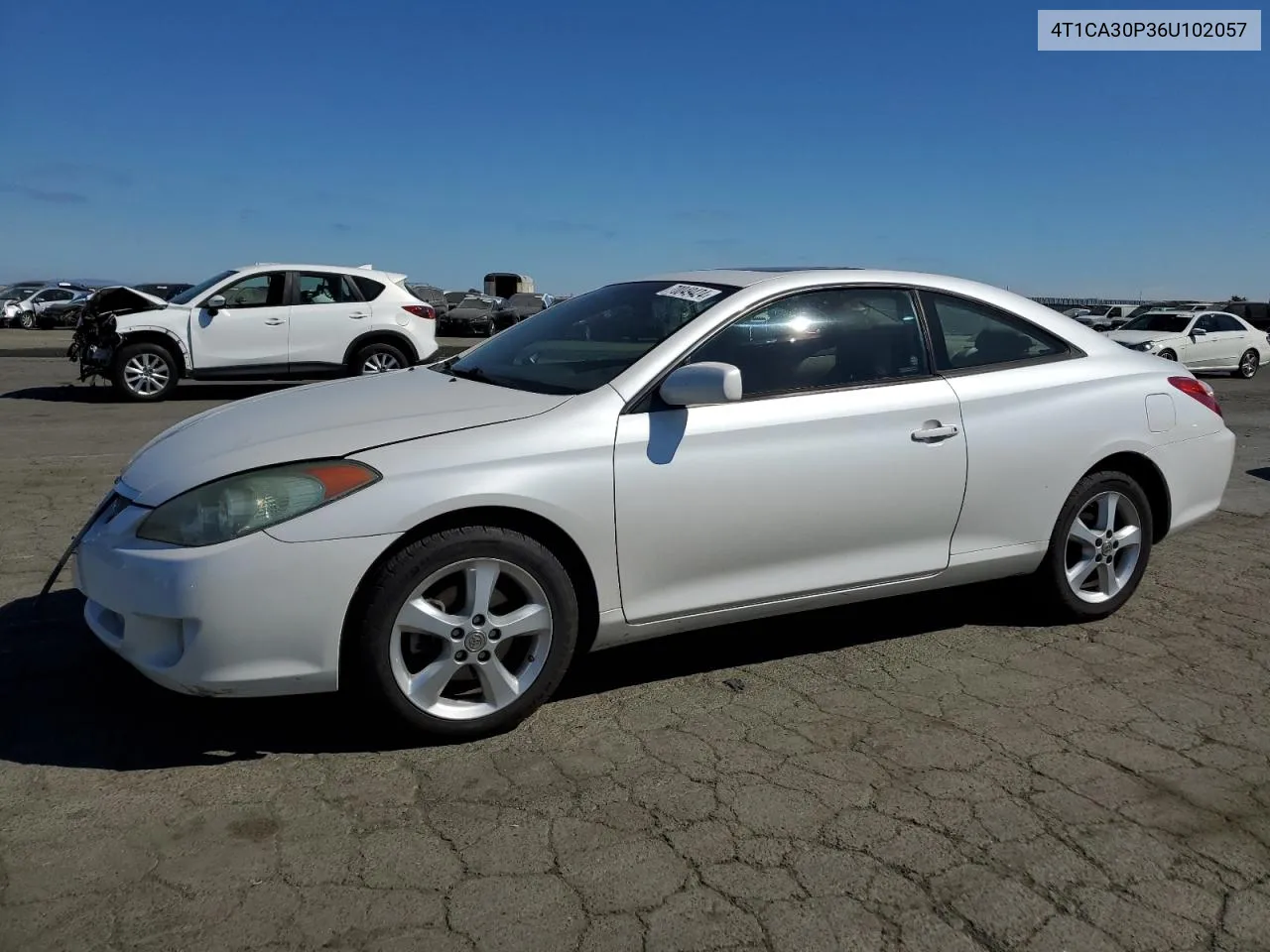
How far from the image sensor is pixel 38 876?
2.59m

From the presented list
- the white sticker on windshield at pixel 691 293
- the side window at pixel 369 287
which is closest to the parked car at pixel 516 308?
the side window at pixel 369 287

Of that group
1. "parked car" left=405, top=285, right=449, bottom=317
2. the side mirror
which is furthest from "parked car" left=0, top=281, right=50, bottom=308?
the side mirror

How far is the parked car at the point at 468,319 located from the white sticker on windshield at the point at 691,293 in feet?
114

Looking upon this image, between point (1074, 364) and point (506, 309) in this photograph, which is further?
point (506, 309)

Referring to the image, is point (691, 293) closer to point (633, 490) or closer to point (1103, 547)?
point (633, 490)

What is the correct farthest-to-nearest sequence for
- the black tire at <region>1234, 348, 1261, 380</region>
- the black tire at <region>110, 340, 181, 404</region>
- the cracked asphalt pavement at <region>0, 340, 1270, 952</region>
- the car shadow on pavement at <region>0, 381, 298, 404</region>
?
1. the black tire at <region>1234, 348, 1261, 380</region>
2. the car shadow on pavement at <region>0, 381, 298, 404</region>
3. the black tire at <region>110, 340, 181, 404</region>
4. the cracked asphalt pavement at <region>0, 340, 1270, 952</region>

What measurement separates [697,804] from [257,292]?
38.3ft

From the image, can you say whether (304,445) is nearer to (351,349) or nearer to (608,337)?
(608,337)

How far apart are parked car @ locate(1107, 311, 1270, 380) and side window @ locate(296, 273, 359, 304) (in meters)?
14.6

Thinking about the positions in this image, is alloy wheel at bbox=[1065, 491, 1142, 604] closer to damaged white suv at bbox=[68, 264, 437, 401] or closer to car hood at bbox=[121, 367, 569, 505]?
car hood at bbox=[121, 367, 569, 505]

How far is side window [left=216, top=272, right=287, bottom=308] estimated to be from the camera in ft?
42.9

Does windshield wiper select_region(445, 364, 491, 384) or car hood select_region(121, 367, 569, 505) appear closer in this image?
car hood select_region(121, 367, 569, 505)

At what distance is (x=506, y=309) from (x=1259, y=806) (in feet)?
131

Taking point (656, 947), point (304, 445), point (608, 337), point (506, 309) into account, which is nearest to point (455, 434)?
point (304, 445)
